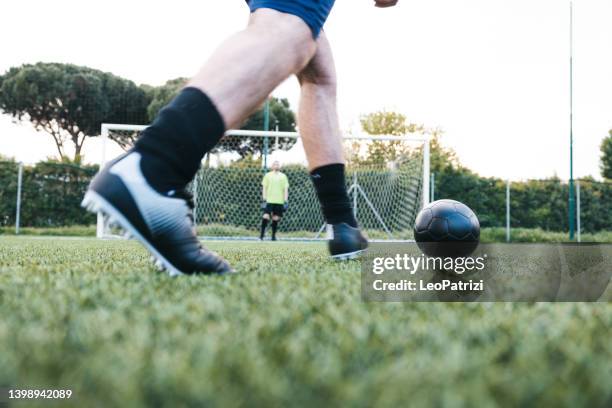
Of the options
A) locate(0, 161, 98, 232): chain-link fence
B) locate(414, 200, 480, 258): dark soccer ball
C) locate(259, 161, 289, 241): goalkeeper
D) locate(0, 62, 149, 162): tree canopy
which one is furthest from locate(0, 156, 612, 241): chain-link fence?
locate(0, 62, 149, 162): tree canopy

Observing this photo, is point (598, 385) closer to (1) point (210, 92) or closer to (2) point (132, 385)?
(2) point (132, 385)

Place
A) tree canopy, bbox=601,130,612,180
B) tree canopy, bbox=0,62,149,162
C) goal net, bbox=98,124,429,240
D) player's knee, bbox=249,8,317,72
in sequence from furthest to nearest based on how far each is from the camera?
tree canopy, bbox=601,130,612,180, tree canopy, bbox=0,62,149,162, goal net, bbox=98,124,429,240, player's knee, bbox=249,8,317,72

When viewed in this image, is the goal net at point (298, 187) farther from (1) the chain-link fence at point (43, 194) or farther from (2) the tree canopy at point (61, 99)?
(2) the tree canopy at point (61, 99)

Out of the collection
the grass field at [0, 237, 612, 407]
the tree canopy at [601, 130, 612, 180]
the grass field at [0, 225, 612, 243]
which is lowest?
the grass field at [0, 225, 612, 243]

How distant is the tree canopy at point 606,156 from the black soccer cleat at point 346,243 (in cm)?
3295

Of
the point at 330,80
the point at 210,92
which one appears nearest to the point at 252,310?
the point at 210,92

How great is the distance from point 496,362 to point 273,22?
44.8 inches

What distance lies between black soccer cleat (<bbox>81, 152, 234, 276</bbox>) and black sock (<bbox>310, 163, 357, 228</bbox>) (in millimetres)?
829

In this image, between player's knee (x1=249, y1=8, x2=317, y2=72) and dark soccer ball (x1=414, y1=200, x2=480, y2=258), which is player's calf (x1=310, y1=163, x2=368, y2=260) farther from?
player's knee (x1=249, y1=8, x2=317, y2=72)

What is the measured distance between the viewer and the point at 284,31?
149cm

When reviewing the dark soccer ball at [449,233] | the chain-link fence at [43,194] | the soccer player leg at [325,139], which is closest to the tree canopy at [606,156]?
the chain-link fence at [43,194]

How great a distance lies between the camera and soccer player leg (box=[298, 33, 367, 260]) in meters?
2.15

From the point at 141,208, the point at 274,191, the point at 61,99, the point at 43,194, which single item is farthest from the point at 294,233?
the point at 61,99

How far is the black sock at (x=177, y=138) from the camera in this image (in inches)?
54.7
